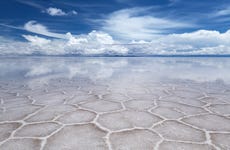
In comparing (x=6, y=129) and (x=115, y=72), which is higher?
(x=6, y=129)

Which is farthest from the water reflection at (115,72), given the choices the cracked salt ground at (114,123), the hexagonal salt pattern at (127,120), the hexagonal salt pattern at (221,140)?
the hexagonal salt pattern at (221,140)

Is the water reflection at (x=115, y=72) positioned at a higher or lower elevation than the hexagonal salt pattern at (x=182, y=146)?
lower

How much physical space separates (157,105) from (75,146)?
114 inches

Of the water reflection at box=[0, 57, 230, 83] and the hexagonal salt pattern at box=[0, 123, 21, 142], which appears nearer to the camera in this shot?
the hexagonal salt pattern at box=[0, 123, 21, 142]

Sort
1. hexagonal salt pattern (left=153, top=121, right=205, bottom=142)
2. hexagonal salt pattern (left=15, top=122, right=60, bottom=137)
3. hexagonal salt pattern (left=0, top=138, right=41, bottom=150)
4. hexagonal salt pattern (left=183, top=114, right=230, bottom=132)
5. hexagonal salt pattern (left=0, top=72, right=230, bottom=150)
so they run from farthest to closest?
hexagonal salt pattern (left=183, top=114, right=230, bottom=132) < hexagonal salt pattern (left=15, top=122, right=60, bottom=137) < hexagonal salt pattern (left=153, top=121, right=205, bottom=142) < hexagonal salt pattern (left=0, top=72, right=230, bottom=150) < hexagonal salt pattern (left=0, top=138, right=41, bottom=150)

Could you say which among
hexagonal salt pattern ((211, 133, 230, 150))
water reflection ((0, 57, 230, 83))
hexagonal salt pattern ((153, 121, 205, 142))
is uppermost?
hexagonal salt pattern ((153, 121, 205, 142))

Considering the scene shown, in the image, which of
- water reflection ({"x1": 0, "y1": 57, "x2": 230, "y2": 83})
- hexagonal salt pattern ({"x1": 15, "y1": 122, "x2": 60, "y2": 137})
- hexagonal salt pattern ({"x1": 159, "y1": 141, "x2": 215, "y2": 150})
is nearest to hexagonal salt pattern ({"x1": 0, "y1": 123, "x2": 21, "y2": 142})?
hexagonal salt pattern ({"x1": 15, "y1": 122, "x2": 60, "y2": 137})

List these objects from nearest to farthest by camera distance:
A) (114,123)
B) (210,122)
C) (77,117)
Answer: (114,123)
(210,122)
(77,117)

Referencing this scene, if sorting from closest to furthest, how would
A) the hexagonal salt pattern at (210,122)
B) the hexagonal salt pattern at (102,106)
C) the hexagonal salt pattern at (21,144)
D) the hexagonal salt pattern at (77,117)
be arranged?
the hexagonal salt pattern at (21,144)
the hexagonal salt pattern at (210,122)
the hexagonal salt pattern at (77,117)
the hexagonal salt pattern at (102,106)

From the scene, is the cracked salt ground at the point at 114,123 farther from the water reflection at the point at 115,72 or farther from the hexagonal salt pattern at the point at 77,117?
the water reflection at the point at 115,72

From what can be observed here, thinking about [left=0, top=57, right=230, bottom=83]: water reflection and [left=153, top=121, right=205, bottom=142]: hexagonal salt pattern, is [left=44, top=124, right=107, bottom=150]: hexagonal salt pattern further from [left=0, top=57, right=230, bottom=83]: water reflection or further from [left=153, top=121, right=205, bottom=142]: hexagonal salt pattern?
[left=0, top=57, right=230, bottom=83]: water reflection

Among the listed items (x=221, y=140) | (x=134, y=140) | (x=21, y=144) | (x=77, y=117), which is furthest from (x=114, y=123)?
(x=221, y=140)

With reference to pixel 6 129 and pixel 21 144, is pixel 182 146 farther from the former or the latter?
pixel 6 129

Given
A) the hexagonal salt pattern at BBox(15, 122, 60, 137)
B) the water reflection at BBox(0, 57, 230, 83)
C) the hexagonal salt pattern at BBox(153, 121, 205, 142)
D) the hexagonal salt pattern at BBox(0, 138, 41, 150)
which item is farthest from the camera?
the water reflection at BBox(0, 57, 230, 83)
